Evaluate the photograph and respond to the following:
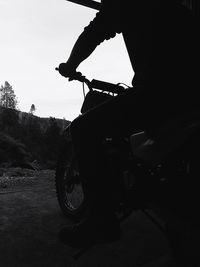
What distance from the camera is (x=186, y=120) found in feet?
4.92

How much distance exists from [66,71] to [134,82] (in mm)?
700

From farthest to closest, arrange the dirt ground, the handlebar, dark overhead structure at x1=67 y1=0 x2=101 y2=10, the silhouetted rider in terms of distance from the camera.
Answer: dark overhead structure at x1=67 y1=0 x2=101 y2=10 < the handlebar < the dirt ground < the silhouetted rider

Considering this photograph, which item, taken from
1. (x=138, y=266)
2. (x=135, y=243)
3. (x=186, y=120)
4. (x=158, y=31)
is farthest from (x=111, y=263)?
(x=158, y=31)

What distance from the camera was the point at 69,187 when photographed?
3426mm

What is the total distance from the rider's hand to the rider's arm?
0.25 meters

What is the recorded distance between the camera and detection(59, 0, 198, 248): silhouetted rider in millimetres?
1807

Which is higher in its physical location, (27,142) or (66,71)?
(27,142)

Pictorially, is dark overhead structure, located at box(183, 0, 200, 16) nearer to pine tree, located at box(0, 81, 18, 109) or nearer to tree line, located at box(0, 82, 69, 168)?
tree line, located at box(0, 82, 69, 168)

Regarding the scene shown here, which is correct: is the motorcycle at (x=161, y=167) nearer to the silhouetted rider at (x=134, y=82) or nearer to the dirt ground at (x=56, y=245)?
the silhouetted rider at (x=134, y=82)

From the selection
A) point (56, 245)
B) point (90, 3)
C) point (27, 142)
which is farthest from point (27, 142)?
point (56, 245)

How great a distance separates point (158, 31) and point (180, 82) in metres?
0.34

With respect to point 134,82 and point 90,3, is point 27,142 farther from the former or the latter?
point 134,82

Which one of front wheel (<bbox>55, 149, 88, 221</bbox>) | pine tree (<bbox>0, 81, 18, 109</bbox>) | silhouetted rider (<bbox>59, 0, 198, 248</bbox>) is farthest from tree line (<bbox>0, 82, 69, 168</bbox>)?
pine tree (<bbox>0, 81, 18, 109</bbox>)

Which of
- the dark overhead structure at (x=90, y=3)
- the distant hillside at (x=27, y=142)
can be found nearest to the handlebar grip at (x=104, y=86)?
the dark overhead structure at (x=90, y=3)
